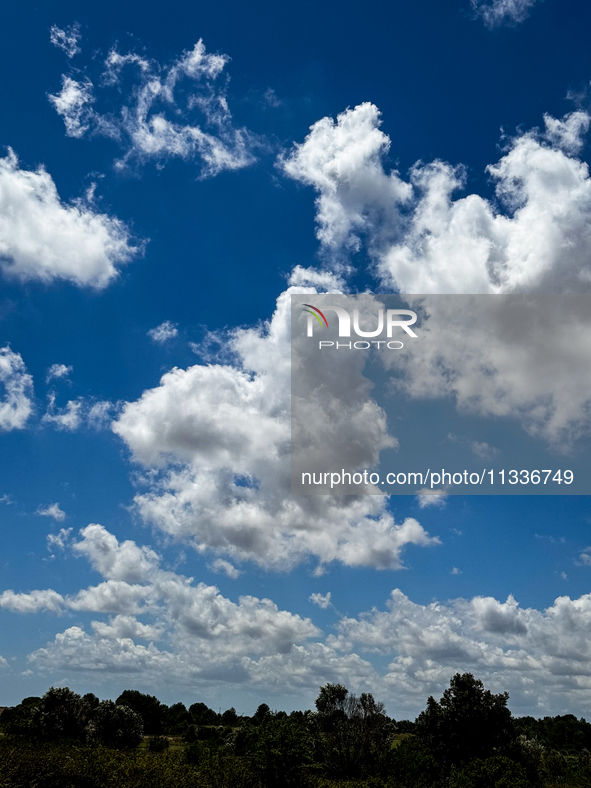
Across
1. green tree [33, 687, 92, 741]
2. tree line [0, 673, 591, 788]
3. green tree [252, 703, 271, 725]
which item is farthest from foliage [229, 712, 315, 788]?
green tree [252, 703, 271, 725]

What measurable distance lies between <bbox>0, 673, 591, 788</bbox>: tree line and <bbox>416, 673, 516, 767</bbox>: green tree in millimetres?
111

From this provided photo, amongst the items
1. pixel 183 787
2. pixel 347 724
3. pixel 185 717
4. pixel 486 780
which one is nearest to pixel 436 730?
pixel 347 724

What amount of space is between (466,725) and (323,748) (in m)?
17.8

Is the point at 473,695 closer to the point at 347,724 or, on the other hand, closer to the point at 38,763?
the point at 347,724

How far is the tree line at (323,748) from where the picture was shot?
47906 millimetres

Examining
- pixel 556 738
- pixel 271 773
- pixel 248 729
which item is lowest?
pixel 556 738

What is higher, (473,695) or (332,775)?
(473,695)

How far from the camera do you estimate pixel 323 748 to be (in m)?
70.5

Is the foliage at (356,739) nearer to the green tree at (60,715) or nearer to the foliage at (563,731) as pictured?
the green tree at (60,715)

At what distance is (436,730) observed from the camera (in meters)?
72.3

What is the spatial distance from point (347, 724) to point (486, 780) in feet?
93.6

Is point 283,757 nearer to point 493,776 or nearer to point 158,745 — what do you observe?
point 493,776

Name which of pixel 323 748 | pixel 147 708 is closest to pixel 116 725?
pixel 323 748

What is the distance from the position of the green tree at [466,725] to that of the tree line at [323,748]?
11 centimetres
